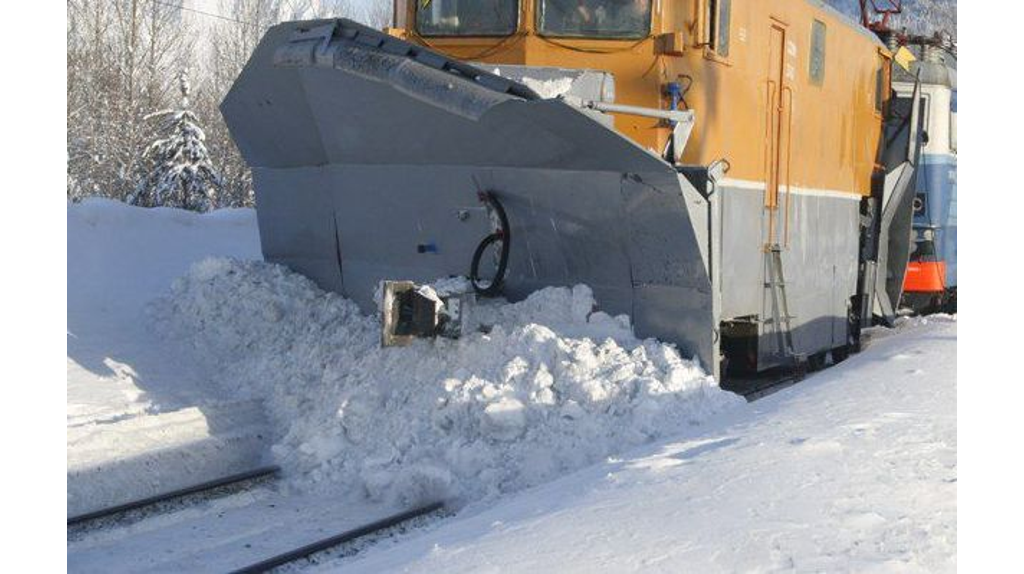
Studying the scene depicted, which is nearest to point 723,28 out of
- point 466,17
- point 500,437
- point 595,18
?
point 595,18

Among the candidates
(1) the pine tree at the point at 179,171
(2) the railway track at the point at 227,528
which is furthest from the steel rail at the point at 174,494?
(1) the pine tree at the point at 179,171

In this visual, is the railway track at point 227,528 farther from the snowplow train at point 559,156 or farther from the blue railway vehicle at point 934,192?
the blue railway vehicle at point 934,192

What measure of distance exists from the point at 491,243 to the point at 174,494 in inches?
105

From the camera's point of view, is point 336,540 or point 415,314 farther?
point 415,314

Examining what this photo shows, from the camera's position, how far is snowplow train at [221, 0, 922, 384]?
8.02 meters

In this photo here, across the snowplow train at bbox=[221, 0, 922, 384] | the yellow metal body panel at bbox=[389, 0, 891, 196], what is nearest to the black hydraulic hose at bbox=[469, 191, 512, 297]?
the snowplow train at bbox=[221, 0, 922, 384]

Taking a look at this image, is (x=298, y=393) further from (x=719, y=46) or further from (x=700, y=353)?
(x=719, y=46)

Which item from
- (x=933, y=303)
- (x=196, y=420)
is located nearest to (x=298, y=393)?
(x=196, y=420)

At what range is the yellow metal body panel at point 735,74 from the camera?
8.77 m

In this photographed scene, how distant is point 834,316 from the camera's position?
11.8 metres

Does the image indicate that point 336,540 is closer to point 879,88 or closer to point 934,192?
point 879,88

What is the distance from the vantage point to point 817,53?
37.0 feet

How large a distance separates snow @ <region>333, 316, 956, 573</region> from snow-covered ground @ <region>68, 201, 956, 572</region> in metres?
0.02

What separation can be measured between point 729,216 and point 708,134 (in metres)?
0.61
